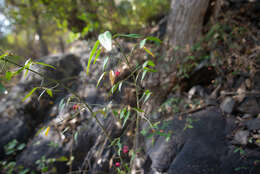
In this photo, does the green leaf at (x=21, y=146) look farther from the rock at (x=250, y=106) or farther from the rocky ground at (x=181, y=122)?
the rock at (x=250, y=106)

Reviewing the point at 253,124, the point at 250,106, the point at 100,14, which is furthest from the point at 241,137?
the point at 100,14

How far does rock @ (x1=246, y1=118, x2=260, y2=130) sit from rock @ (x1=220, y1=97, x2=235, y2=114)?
23 cm

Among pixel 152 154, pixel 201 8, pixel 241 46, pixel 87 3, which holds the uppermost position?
pixel 87 3

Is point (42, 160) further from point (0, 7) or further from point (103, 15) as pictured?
point (0, 7)

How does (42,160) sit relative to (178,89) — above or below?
below

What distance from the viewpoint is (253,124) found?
145cm

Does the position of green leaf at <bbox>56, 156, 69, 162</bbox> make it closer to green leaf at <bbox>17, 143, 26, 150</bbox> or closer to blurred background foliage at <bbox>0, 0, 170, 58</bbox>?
green leaf at <bbox>17, 143, 26, 150</bbox>

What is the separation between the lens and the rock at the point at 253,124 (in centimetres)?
141

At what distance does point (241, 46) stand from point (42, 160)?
3.25 meters

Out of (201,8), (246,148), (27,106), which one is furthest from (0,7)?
(246,148)

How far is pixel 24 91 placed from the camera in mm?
2789

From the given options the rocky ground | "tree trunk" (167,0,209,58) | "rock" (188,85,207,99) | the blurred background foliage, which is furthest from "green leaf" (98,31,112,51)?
the blurred background foliage

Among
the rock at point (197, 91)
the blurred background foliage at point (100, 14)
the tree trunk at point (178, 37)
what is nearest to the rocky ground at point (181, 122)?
the rock at point (197, 91)

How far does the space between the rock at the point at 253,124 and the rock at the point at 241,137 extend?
83mm
